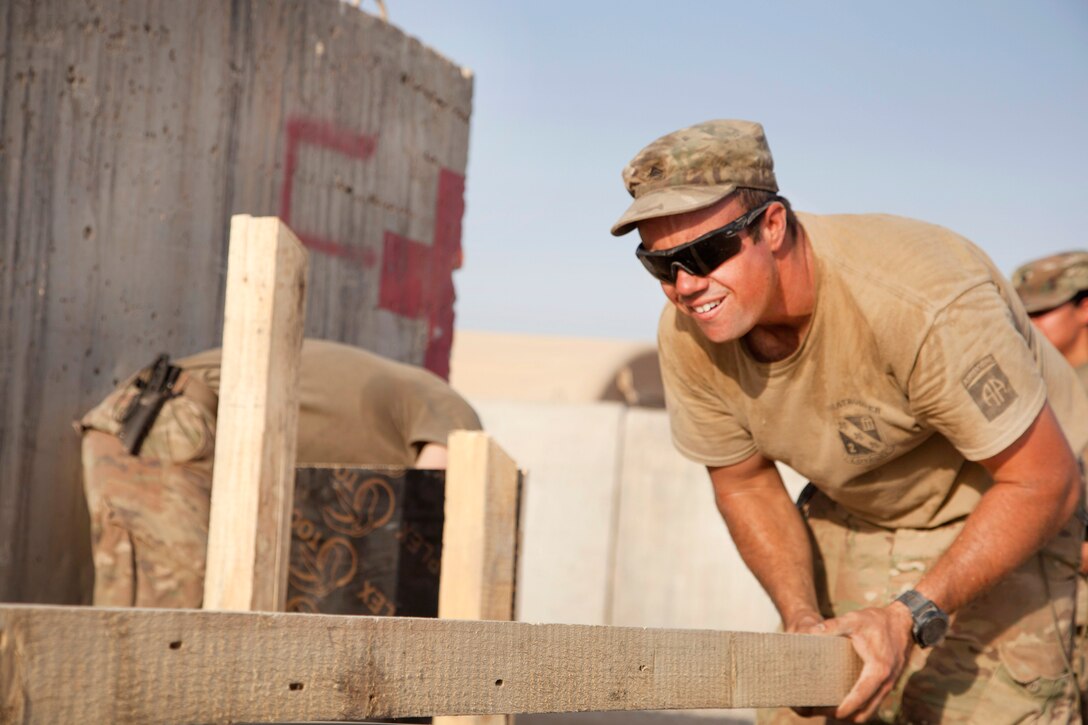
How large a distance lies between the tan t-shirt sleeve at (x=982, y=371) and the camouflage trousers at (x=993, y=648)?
0.51 metres

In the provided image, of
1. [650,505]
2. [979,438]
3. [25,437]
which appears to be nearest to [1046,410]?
[979,438]

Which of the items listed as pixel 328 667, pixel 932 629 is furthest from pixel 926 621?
pixel 328 667

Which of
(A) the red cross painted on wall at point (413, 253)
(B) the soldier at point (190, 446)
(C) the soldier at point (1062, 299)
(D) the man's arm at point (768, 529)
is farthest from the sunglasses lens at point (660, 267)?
(A) the red cross painted on wall at point (413, 253)

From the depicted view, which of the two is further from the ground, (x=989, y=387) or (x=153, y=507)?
(x=989, y=387)

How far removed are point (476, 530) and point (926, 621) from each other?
1303mm

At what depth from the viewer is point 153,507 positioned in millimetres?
4074

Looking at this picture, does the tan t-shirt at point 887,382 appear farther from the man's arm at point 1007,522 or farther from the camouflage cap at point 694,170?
the camouflage cap at point 694,170

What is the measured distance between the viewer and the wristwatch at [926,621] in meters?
2.40

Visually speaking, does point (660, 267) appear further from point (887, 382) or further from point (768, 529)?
point (768, 529)

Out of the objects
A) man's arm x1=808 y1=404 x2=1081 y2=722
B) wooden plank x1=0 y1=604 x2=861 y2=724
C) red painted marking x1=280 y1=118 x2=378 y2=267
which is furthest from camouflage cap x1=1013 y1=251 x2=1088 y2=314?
red painted marking x1=280 y1=118 x2=378 y2=267

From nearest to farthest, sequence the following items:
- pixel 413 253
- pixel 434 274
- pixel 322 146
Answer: pixel 322 146
pixel 413 253
pixel 434 274

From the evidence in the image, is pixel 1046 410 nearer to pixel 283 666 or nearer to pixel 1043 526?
pixel 1043 526

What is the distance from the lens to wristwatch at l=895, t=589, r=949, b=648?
240 centimetres

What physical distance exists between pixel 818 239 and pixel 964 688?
1031 millimetres
